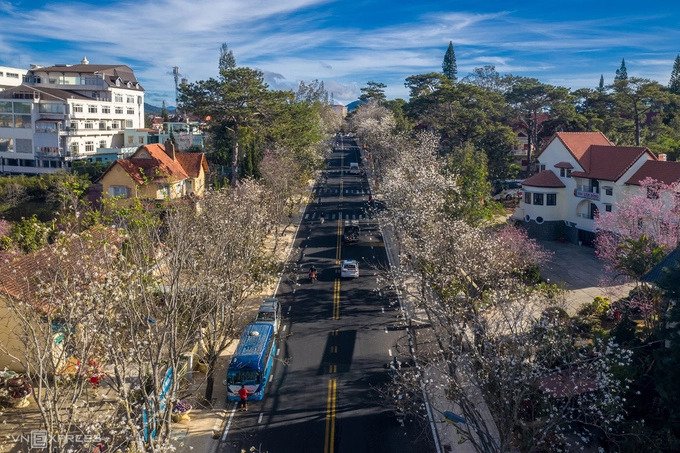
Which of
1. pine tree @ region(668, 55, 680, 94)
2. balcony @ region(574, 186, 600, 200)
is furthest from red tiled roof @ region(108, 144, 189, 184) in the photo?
pine tree @ region(668, 55, 680, 94)

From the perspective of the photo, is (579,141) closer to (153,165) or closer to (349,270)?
(349,270)

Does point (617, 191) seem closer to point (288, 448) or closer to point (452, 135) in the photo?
point (452, 135)

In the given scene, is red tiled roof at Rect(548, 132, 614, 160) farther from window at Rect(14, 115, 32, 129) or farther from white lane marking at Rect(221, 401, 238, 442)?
window at Rect(14, 115, 32, 129)

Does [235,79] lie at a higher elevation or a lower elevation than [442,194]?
higher

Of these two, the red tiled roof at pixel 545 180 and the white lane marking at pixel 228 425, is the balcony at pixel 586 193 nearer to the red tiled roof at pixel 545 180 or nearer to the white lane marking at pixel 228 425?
the red tiled roof at pixel 545 180

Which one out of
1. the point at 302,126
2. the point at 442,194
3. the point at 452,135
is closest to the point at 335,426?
the point at 442,194

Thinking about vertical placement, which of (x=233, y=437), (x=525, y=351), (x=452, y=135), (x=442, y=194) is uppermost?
(x=452, y=135)

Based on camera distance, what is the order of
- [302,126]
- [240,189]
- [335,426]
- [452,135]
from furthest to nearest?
[452,135]
[302,126]
[240,189]
[335,426]
